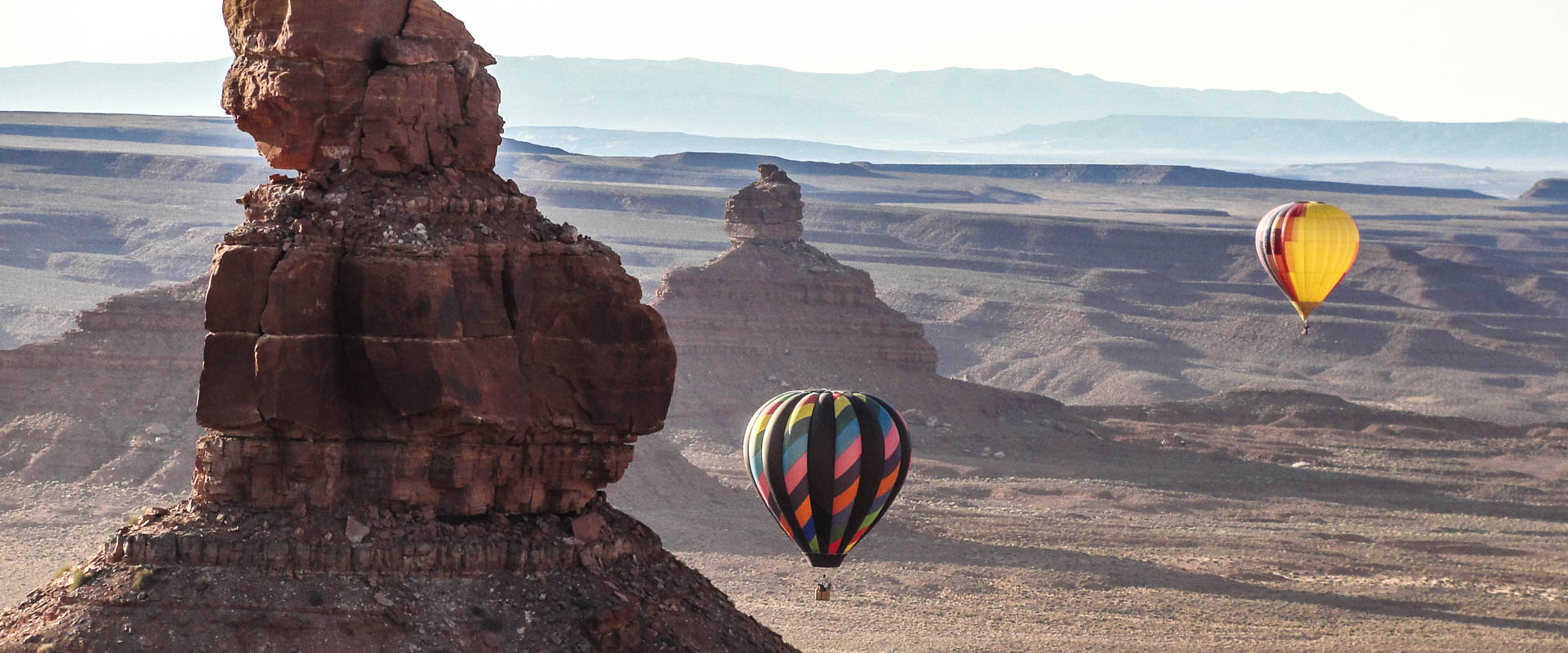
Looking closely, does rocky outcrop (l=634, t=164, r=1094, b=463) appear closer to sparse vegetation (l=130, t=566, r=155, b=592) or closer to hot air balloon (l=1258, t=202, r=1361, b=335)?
hot air balloon (l=1258, t=202, r=1361, b=335)

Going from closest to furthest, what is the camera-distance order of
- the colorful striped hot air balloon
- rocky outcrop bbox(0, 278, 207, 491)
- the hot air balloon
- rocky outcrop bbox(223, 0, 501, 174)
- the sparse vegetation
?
the sparse vegetation, rocky outcrop bbox(223, 0, 501, 174), the colorful striped hot air balloon, rocky outcrop bbox(0, 278, 207, 491), the hot air balloon

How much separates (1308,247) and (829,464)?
1289 inches

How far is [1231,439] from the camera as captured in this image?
250 ft

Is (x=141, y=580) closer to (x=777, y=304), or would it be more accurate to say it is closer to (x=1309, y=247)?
(x=1309, y=247)

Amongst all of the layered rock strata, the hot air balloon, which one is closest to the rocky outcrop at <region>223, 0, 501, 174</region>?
the hot air balloon

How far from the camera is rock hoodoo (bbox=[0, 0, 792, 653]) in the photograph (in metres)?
19.3

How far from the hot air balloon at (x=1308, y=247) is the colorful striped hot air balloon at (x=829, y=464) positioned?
30.8 m

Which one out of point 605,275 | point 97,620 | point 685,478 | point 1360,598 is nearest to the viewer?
point 97,620

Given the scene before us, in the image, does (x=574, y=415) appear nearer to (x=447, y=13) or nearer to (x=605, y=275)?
(x=605, y=275)

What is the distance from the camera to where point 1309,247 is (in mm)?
59562

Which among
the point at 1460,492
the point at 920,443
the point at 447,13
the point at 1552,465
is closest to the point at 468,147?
the point at 447,13

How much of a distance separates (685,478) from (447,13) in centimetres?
3359

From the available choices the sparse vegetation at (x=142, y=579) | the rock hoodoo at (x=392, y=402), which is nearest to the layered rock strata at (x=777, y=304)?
the rock hoodoo at (x=392, y=402)

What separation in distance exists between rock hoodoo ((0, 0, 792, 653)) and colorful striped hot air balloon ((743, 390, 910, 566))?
8.38m
